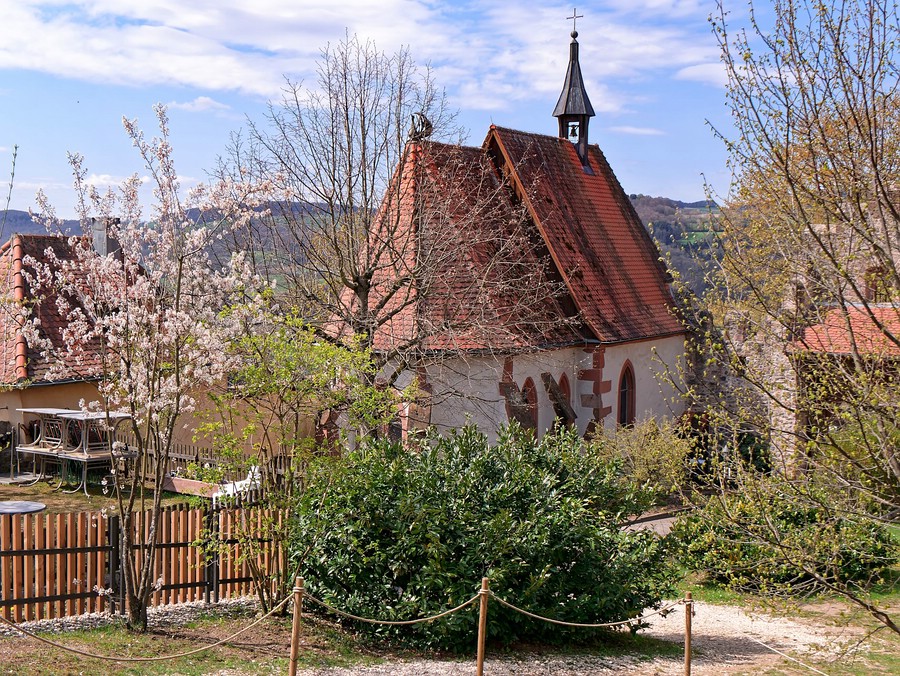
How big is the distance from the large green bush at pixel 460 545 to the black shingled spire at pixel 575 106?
1976 cm

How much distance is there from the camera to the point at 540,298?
2152 centimetres

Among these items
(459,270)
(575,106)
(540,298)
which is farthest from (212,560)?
(575,106)

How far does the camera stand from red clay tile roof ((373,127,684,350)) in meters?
19.2

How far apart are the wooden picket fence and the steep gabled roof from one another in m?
13.2

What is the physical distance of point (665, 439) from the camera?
21594mm

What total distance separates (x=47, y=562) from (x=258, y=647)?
271cm

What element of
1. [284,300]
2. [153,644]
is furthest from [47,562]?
[284,300]

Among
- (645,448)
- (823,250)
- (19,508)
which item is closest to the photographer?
(823,250)

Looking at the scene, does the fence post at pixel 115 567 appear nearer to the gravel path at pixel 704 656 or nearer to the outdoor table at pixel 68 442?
the gravel path at pixel 704 656

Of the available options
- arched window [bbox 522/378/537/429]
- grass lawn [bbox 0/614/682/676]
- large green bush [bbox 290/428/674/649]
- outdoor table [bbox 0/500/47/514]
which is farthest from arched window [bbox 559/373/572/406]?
outdoor table [bbox 0/500/47/514]

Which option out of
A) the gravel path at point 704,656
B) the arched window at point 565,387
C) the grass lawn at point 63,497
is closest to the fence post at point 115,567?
the gravel path at point 704,656

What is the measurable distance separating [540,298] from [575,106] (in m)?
10.1

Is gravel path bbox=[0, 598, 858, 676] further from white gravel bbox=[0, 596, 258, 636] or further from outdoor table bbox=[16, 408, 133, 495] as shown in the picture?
outdoor table bbox=[16, 408, 133, 495]

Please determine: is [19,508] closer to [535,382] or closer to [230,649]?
[230,649]
